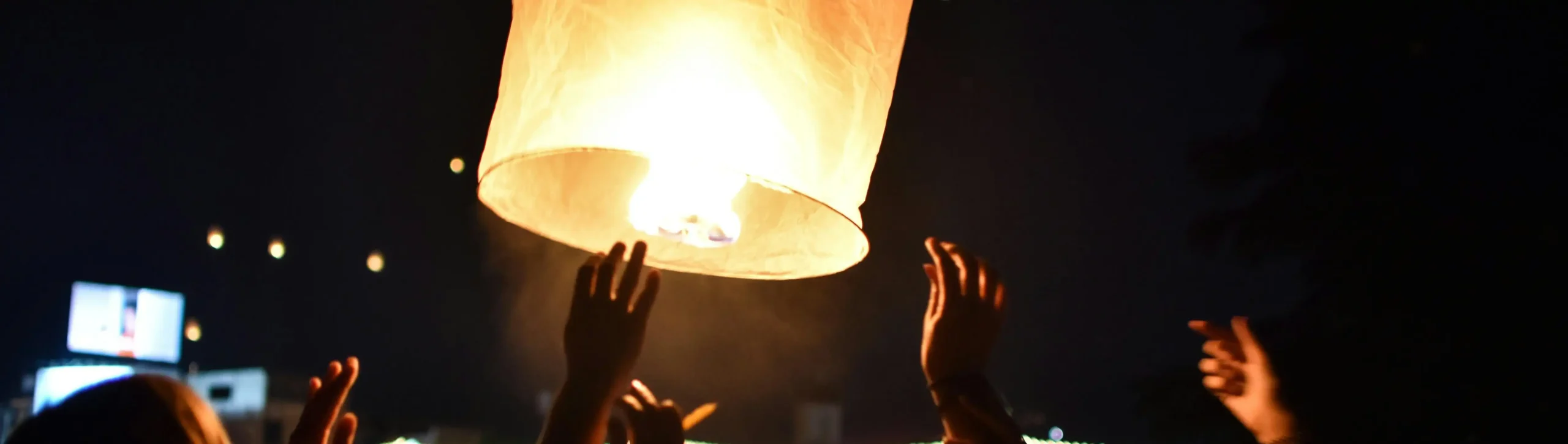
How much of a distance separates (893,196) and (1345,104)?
158 centimetres

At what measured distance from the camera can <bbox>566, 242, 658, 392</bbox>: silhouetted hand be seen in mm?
1076

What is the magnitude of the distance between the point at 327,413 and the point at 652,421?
1.11 feet

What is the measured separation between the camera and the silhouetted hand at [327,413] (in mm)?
1096

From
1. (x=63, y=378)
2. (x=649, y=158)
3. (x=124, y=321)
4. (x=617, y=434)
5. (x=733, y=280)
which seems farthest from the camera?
(x=63, y=378)

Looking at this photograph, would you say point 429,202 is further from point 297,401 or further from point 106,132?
point 297,401

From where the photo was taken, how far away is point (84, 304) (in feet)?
21.4

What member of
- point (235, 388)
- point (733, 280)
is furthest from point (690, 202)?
point (235, 388)

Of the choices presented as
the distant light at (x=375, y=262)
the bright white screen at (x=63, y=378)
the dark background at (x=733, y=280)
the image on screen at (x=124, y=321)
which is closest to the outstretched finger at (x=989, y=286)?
the dark background at (x=733, y=280)

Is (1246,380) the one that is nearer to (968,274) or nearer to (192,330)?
(968,274)

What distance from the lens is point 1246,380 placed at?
128 cm

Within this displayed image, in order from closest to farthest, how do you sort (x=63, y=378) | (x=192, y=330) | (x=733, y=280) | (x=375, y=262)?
(x=733, y=280) < (x=375, y=262) < (x=192, y=330) < (x=63, y=378)

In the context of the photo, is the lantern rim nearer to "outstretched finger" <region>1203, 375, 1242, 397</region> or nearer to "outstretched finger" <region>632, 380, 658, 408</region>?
"outstretched finger" <region>632, 380, 658, 408</region>

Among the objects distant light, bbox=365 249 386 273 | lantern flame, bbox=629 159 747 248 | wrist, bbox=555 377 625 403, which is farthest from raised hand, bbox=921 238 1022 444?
distant light, bbox=365 249 386 273

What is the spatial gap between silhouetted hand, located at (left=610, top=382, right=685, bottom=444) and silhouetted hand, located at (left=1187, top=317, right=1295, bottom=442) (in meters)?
0.62
